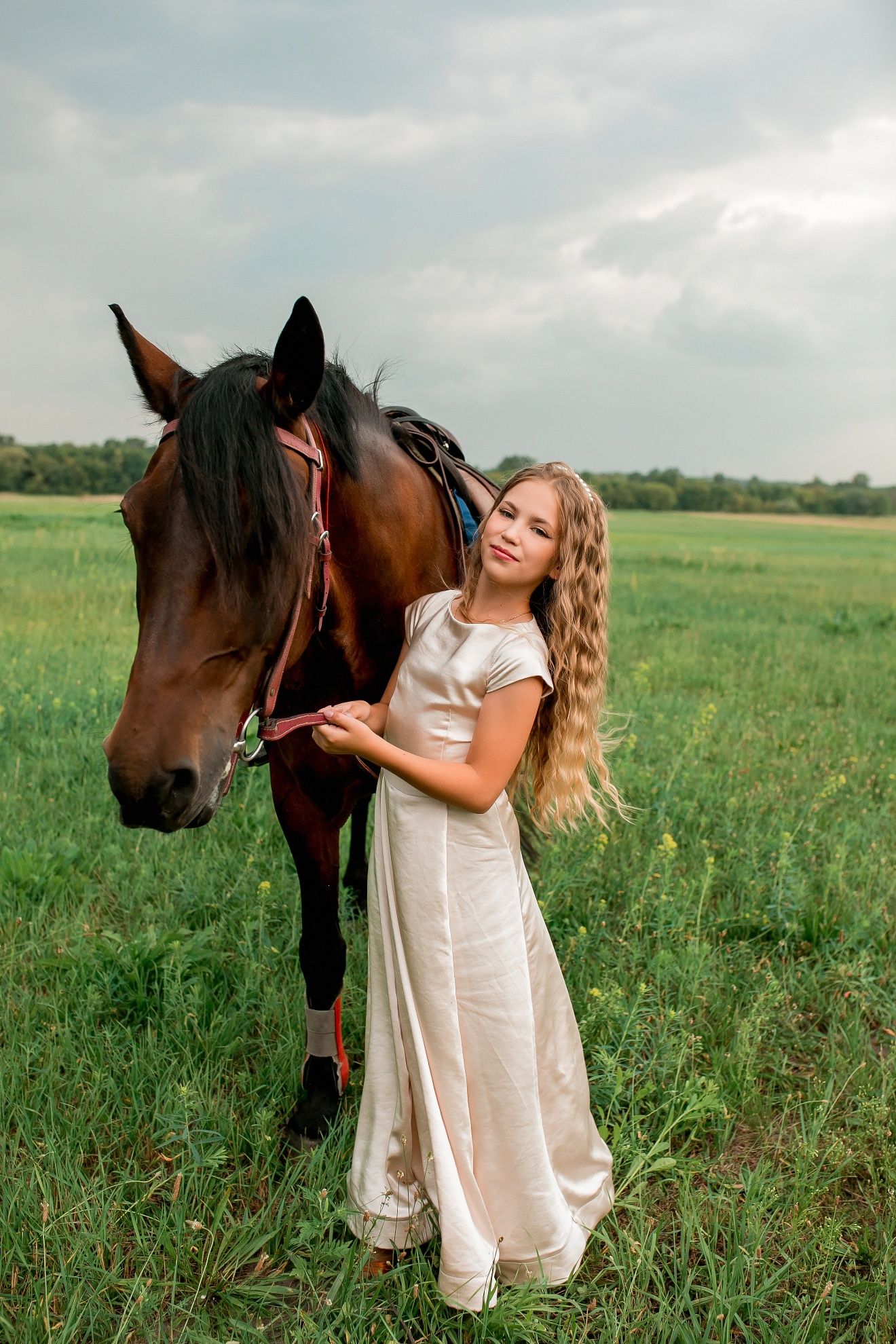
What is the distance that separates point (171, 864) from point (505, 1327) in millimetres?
2352

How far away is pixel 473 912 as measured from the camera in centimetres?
194

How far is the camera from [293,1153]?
2.32 m

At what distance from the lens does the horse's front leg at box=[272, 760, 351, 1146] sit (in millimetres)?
2395

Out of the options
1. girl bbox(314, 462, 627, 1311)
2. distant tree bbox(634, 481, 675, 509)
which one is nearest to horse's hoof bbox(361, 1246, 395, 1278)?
girl bbox(314, 462, 627, 1311)

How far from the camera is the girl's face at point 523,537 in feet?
6.21

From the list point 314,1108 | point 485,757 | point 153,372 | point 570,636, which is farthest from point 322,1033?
point 153,372

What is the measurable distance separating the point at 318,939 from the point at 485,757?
97 cm

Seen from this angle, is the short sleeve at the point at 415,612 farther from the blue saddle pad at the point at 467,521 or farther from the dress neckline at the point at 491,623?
the blue saddle pad at the point at 467,521

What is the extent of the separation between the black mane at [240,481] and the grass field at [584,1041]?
0.64m

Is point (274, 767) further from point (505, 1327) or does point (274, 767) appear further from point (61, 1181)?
point (505, 1327)

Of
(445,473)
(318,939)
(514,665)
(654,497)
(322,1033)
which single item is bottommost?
(322,1033)

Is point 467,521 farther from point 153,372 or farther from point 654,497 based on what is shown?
point 654,497

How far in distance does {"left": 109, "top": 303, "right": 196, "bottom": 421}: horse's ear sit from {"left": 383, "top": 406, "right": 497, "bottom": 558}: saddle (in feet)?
2.49

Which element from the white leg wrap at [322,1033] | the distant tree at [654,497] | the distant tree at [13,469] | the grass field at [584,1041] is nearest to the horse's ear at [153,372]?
the grass field at [584,1041]
